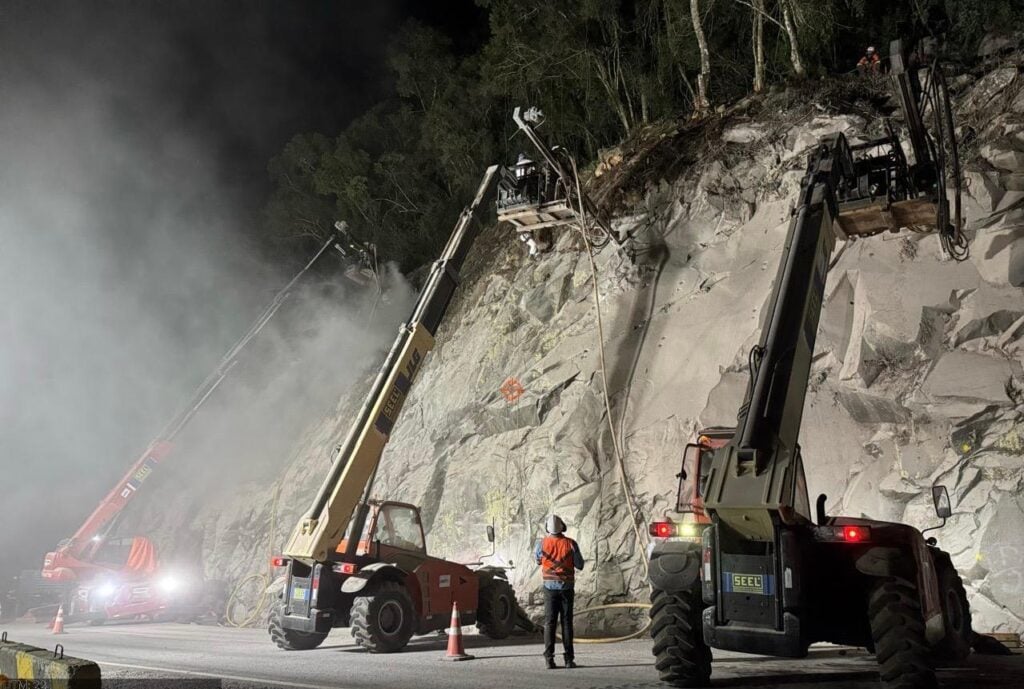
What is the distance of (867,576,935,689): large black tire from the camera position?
18.6ft

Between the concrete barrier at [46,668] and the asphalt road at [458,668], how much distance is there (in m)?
1.47

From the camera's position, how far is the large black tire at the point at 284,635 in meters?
10.6

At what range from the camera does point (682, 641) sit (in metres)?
6.58

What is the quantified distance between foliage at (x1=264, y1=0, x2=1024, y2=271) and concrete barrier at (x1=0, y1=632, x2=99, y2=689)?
1879 cm

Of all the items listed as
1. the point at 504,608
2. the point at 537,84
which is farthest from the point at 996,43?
the point at 504,608

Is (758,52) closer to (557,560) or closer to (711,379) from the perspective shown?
(711,379)

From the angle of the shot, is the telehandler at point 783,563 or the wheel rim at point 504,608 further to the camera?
the wheel rim at point 504,608

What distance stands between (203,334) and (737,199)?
70.0 ft

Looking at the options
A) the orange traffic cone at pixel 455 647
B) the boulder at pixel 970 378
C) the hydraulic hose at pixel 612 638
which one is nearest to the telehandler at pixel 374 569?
the orange traffic cone at pixel 455 647

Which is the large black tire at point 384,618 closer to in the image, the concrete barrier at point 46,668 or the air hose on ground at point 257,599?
the concrete barrier at point 46,668

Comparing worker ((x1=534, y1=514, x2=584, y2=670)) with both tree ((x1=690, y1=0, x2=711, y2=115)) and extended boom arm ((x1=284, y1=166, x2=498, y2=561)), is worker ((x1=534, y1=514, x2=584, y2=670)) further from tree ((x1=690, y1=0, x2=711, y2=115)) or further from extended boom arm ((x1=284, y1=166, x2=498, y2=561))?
tree ((x1=690, y1=0, x2=711, y2=115))

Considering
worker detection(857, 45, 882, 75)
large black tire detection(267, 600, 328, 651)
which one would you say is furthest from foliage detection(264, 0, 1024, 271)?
large black tire detection(267, 600, 328, 651)

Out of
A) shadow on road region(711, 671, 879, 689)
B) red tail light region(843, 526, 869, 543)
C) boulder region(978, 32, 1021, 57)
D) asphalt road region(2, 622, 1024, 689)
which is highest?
boulder region(978, 32, 1021, 57)

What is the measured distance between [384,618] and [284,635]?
162 cm
